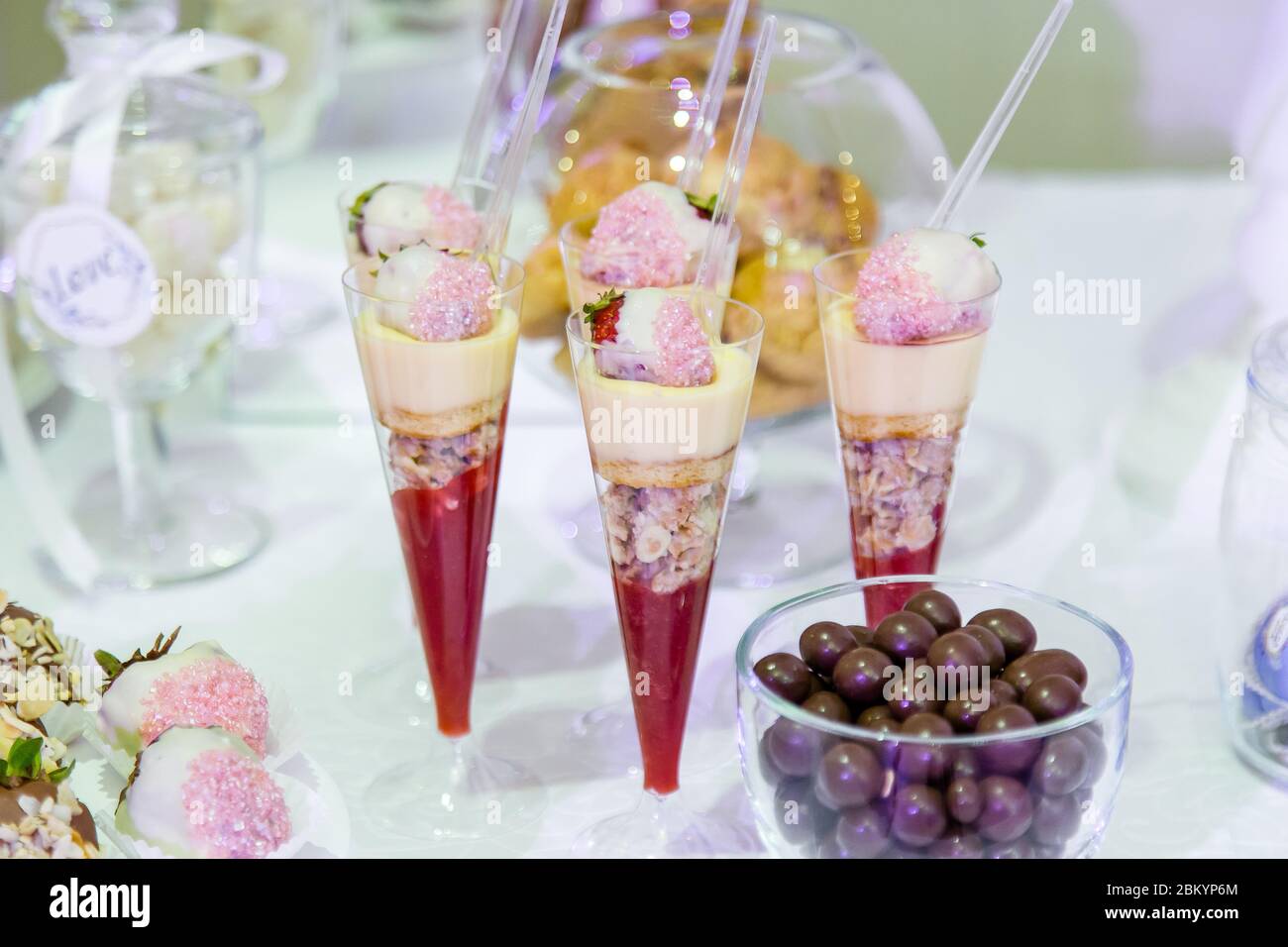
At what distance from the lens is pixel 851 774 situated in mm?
798

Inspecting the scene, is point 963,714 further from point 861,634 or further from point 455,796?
point 455,796

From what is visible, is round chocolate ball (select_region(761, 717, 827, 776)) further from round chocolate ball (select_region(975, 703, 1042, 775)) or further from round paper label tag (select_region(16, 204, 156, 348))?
round paper label tag (select_region(16, 204, 156, 348))

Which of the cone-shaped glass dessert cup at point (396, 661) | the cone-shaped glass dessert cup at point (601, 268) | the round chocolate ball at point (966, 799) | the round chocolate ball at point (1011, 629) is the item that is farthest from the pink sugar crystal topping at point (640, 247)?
the round chocolate ball at point (966, 799)

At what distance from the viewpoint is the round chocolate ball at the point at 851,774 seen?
0.80m

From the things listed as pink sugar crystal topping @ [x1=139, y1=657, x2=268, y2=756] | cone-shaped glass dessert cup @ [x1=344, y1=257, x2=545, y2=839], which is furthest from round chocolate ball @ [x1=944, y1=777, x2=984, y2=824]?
pink sugar crystal topping @ [x1=139, y1=657, x2=268, y2=756]

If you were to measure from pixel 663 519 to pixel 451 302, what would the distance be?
19 cm

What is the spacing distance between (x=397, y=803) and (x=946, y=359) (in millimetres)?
465

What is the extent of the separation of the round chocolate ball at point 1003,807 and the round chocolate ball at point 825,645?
13 centimetres

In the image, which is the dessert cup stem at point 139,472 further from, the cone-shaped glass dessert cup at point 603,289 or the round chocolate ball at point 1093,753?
the round chocolate ball at point 1093,753

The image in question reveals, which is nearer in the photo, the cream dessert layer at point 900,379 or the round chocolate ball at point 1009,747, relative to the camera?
the round chocolate ball at point 1009,747

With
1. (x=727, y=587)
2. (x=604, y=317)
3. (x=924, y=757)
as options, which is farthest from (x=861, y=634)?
(x=727, y=587)

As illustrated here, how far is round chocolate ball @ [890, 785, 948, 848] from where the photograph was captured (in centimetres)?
80
